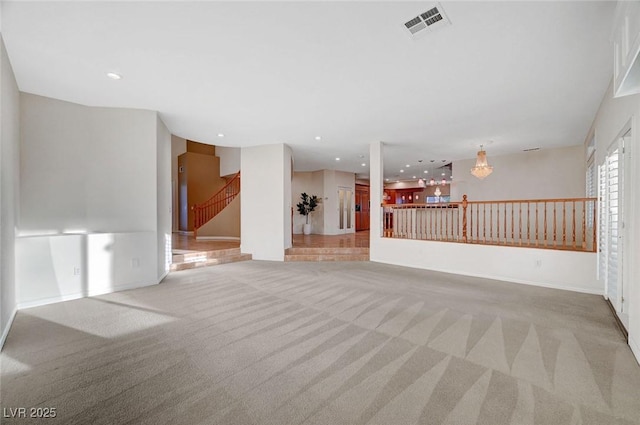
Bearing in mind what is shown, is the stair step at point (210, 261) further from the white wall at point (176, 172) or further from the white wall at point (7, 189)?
the white wall at point (176, 172)

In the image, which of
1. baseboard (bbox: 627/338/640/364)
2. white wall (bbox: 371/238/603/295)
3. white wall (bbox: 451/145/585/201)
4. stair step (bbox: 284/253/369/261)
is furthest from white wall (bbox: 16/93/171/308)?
white wall (bbox: 451/145/585/201)

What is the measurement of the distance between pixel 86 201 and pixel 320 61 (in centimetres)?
437

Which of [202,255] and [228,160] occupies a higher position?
[228,160]

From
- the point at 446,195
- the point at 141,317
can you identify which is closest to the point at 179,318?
the point at 141,317

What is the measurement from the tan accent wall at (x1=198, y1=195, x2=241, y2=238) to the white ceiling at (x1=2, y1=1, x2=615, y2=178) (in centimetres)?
450

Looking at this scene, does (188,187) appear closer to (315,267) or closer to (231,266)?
(231,266)

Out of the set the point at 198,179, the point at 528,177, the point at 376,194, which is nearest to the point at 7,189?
the point at 376,194

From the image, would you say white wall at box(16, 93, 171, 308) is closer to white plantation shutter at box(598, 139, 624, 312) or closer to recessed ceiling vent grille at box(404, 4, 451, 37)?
recessed ceiling vent grille at box(404, 4, 451, 37)

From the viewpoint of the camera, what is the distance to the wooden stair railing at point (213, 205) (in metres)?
10.2

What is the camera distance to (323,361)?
2330mm

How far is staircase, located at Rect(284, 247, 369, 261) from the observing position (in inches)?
291

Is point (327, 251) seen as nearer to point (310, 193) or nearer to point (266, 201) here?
point (266, 201)

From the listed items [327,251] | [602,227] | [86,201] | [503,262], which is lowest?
[327,251]

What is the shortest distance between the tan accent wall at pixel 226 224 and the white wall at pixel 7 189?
6.30 m
